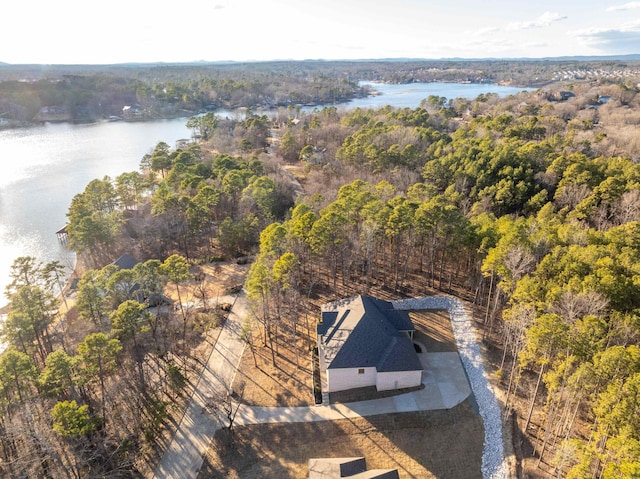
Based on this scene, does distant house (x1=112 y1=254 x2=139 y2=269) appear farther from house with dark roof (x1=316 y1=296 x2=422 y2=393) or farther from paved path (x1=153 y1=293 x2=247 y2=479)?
house with dark roof (x1=316 y1=296 x2=422 y2=393)

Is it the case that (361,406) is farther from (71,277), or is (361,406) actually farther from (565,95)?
(565,95)

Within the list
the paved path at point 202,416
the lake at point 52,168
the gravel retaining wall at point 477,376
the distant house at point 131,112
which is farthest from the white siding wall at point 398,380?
the distant house at point 131,112

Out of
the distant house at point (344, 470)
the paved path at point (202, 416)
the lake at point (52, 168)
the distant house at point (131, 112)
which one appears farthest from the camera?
the distant house at point (131, 112)

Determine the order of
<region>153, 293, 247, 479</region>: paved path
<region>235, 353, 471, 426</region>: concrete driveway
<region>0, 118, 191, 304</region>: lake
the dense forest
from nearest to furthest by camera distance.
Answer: the dense forest → <region>153, 293, 247, 479</region>: paved path → <region>235, 353, 471, 426</region>: concrete driveway → <region>0, 118, 191, 304</region>: lake

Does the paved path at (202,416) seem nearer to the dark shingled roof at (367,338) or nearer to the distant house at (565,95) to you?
the dark shingled roof at (367,338)

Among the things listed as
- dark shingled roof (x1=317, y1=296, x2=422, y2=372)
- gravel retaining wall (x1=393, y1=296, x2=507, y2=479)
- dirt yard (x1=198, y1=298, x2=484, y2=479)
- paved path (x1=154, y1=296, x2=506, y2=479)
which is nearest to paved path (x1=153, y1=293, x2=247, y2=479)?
paved path (x1=154, y1=296, x2=506, y2=479)

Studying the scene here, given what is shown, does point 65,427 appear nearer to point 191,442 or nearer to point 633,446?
point 191,442
